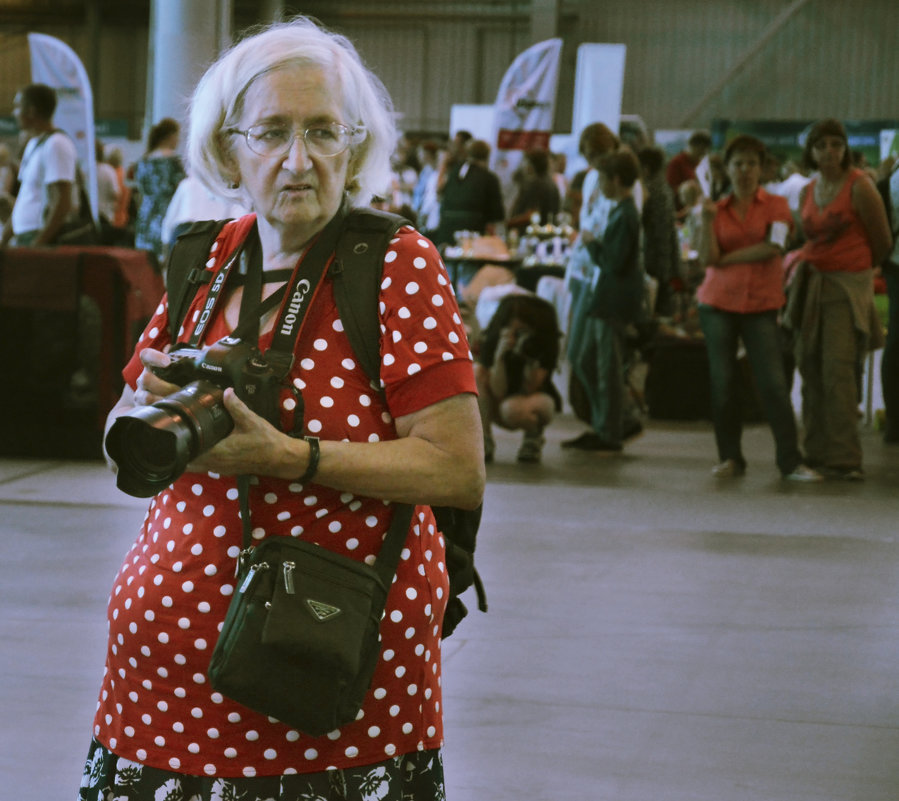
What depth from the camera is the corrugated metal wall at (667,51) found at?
1089 inches

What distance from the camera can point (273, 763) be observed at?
1.71m

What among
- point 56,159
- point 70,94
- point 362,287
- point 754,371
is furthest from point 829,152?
point 70,94

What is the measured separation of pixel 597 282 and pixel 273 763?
6.38 metres

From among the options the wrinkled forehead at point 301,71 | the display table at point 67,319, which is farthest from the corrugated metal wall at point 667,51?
the wrinkled forehead at point 301,71

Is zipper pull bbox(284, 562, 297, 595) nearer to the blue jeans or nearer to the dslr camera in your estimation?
the dslr camera

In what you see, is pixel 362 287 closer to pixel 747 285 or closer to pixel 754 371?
pixel 747 285

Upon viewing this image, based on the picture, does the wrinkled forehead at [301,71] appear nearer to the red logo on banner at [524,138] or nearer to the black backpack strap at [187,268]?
the black backpack strap at [187,268]

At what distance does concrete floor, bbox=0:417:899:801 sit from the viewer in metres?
3.31

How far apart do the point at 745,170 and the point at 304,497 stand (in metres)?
5.68

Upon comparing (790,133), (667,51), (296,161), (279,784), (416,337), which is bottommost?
(279,784)

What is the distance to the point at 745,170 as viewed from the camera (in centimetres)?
701

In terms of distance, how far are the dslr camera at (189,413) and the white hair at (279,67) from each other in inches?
14.6

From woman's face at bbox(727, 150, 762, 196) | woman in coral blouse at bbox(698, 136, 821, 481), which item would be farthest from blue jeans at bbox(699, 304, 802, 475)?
woman's face at bbox(727, 150, 762, 196)

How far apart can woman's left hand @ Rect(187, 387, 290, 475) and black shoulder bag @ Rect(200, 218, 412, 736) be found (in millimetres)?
68
